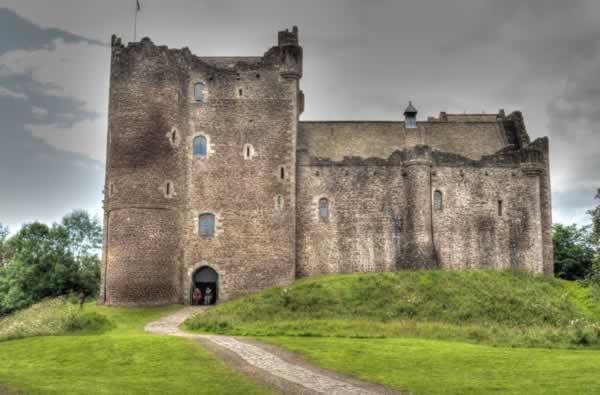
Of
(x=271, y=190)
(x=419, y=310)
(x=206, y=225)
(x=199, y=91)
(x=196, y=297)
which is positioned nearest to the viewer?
(x=419, y=310)

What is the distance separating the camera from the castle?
38.0 m

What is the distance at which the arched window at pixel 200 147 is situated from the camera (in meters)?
40.6

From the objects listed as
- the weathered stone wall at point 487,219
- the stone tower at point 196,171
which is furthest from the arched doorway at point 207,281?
the weathered stone wall at point 487,219

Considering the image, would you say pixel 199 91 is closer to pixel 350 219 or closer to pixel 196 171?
pixel 196 171

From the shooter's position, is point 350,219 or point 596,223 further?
point 350,219

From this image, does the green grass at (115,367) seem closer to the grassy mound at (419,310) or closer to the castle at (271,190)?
the grassy mound at (419,310)

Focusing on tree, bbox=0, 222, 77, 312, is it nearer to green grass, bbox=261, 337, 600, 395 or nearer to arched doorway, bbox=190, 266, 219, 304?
arched doorway, bbox=190, 266, 219, 304

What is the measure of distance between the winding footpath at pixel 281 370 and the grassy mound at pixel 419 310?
4.48 m

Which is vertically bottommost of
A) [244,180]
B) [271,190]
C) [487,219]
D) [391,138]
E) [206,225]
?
[206,225]

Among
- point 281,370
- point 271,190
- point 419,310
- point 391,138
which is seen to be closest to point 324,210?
point 271,190

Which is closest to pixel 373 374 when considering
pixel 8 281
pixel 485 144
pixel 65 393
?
pixel 65 393

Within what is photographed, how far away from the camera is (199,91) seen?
4119cm

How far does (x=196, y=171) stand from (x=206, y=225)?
3.37 m

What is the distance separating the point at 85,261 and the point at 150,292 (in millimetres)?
23318
